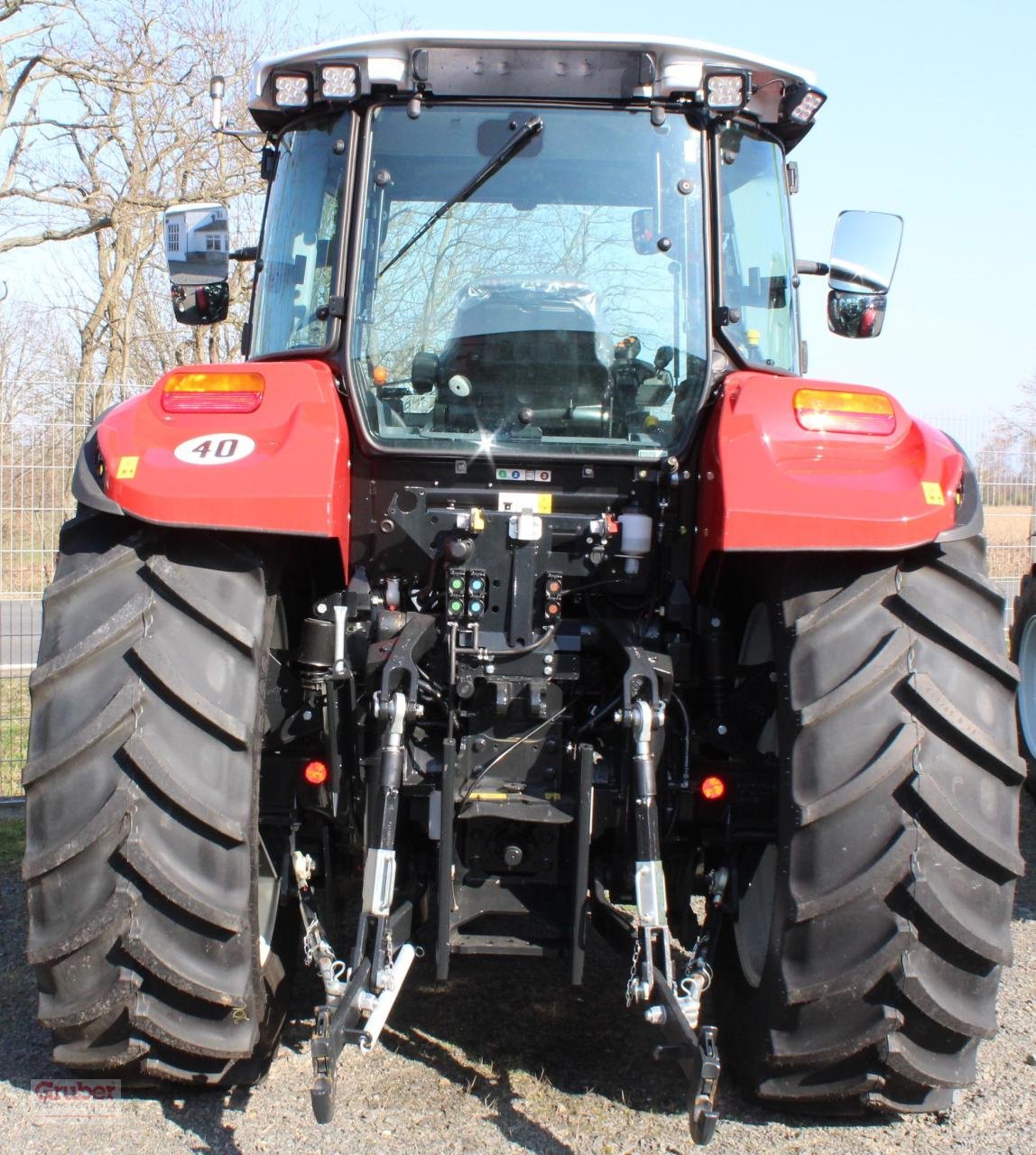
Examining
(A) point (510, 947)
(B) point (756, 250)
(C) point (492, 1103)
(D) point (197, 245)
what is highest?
(B) point (756, 250)

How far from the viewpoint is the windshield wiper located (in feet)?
11.0

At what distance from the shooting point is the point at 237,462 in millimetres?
2902

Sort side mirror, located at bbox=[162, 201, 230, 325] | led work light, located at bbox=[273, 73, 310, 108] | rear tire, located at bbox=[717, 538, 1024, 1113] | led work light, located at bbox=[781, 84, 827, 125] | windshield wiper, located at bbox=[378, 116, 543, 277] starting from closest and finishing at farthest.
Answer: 1. rear tire, located at bbox=[717, 538, 1024, 1113]
2. windshield wiper, located at bbox=[378, 116, 543, 277]
3. led work light, located at bbox=[273, 73, 310, 108]
4. led work light, located at bbox=[781, 84, 827, 125]
5. side mirror, located at bbox=[162, 201, 230, 325]

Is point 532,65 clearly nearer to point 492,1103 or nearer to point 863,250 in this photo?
point 863,250

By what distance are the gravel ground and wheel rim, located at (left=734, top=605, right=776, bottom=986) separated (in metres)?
0.32

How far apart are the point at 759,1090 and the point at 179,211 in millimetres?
3035

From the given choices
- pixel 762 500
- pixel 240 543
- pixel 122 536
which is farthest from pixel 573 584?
pixel 122 536

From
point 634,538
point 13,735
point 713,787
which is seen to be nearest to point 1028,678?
point 713,787

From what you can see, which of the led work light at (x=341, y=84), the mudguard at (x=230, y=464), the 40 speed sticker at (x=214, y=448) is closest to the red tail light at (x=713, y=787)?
the mudguard at (x=230, y=464)

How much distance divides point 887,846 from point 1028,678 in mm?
3911

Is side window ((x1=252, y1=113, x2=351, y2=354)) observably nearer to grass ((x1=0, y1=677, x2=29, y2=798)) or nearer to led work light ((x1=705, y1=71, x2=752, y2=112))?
led work light ((x1=705, y1=71, x2=752, y2=112))

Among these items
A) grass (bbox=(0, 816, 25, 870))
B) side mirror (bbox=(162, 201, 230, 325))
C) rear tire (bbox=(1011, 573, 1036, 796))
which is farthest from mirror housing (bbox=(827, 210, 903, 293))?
grass (bbox=(0, 816, 25, 870))

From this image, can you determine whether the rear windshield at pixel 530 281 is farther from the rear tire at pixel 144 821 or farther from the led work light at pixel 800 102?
the rear tire at pixel 144 821

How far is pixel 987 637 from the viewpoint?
2.88 meters
